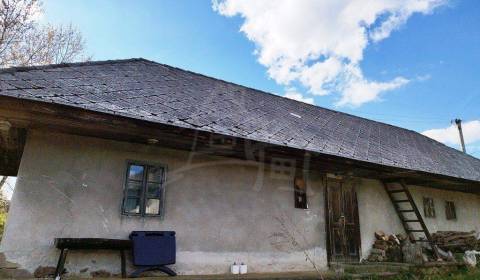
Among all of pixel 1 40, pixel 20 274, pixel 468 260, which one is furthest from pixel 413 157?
pixel 1 40

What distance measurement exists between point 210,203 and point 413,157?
25.1 feet

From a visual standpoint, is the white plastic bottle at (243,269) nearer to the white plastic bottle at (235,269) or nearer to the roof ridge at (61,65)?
the white plastic bottle at (235,269)

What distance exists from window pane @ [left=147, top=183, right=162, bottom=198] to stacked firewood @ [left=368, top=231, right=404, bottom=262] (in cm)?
582

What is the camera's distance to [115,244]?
17.9 feet

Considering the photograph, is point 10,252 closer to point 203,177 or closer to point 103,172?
point 103,172

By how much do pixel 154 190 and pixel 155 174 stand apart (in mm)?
312

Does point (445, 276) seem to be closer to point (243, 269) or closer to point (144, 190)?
point (243, 269)

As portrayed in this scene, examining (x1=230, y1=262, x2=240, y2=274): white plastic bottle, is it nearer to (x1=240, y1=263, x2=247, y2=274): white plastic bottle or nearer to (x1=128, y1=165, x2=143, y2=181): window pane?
(x1=240, y1=263, x2=247, y2=274): white plastic bottle

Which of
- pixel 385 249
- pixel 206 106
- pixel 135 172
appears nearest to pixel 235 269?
pixel 135 172

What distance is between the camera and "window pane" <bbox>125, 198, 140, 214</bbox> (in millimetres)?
5984

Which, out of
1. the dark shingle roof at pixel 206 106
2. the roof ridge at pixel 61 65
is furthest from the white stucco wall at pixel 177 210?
the roof ridge at pixel 61 65

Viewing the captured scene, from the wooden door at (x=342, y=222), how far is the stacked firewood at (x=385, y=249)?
0.53 m

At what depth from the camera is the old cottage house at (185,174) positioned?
17.1ft

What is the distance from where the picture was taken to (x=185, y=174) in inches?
262
